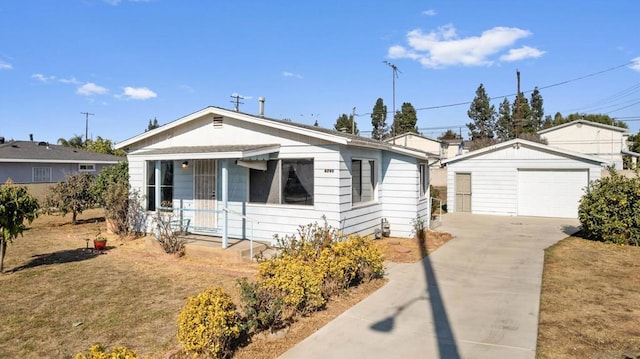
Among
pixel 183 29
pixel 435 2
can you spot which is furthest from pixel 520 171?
pixel 183 29

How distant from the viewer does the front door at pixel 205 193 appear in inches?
441

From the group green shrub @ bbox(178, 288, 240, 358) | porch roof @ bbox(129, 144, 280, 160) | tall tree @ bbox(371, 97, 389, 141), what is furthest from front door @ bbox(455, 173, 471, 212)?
tall tree @ bbox(371, 97, 389, 141)

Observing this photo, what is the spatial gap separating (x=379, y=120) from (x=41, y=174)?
47.4 m

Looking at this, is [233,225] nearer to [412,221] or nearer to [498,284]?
[412,221]

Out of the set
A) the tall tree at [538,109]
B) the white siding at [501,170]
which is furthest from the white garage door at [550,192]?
the tall tree at [538,109]

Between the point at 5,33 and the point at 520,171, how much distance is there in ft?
76.5

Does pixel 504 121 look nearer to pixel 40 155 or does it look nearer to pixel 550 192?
pixel 550 192

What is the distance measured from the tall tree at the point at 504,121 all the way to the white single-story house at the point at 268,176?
5093 centimetres

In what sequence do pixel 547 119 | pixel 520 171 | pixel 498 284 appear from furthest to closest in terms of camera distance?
1. pixel 547 119
2. pixel 520 171
3. pixel 498 284

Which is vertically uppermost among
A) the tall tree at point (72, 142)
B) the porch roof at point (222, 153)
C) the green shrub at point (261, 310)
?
the tall tree at point (72, 142)

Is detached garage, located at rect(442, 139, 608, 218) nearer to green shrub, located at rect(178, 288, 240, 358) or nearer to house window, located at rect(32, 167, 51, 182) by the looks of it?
green shrub, located at rect(178, 288, 240, 358)

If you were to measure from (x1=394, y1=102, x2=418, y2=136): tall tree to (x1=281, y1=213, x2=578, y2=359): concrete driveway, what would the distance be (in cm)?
5113

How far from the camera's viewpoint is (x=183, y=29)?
16375 millimetres

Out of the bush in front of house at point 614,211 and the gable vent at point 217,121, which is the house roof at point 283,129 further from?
the bush in front of house at point 614,211
